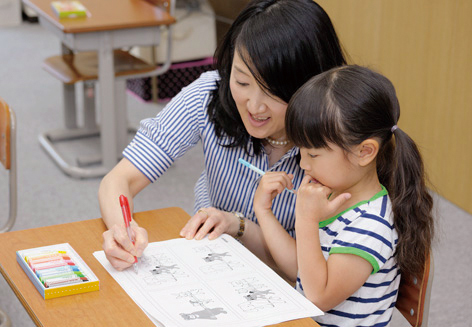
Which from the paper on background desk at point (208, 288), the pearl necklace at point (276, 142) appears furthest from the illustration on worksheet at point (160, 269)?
the pearl necklace at point (276, 142)

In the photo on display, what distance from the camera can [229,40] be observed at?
1.57 metres

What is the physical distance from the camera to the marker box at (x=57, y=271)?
1176 millimetres

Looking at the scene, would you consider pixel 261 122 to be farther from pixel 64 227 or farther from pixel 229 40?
pixel 64 227

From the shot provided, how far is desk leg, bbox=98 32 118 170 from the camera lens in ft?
10.5

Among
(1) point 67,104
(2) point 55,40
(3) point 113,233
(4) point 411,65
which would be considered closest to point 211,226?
(3) point 113,233

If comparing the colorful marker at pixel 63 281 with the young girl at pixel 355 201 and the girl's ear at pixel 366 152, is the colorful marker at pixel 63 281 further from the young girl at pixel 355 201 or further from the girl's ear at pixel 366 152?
the girl's ear at pixel 366 152

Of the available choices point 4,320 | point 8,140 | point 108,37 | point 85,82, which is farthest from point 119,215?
point 85,82

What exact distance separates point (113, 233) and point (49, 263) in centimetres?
13

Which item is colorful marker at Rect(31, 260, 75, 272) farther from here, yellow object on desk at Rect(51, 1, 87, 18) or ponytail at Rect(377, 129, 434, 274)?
yellow object on desk at Rect(51, 1, 87, 18)

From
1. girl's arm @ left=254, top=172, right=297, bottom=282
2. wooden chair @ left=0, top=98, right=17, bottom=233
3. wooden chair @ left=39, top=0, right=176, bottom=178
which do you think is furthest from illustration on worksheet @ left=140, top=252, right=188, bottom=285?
wooden chair @ left=39, top=0, right=176, bottom=178

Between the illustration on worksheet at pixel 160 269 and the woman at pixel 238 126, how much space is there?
4cm

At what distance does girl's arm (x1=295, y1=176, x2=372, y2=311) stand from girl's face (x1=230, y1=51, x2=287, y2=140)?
11.2 inches

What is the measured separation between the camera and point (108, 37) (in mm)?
3188

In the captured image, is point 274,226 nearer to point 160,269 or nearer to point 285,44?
point 160,269
